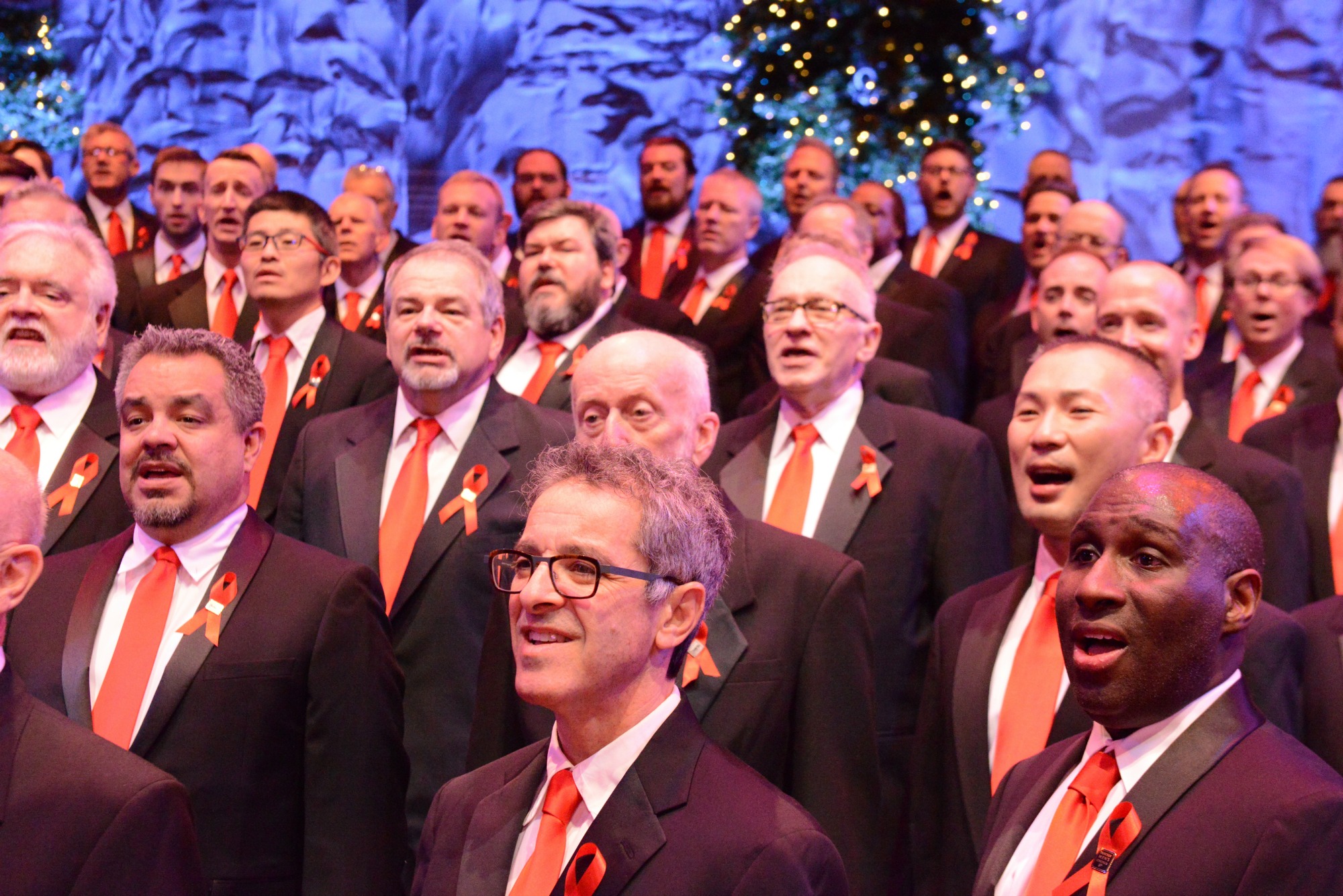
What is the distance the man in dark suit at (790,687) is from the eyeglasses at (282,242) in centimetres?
253

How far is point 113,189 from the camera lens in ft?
26.3

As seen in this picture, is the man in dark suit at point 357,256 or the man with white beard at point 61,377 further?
the man in dark suit at point 357,256

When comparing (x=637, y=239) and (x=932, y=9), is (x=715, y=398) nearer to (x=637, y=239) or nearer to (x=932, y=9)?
(x=637, y=239)

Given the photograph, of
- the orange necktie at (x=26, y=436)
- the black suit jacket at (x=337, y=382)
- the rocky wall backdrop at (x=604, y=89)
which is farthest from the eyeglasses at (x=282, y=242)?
the rocky wall backdrop at (x=604, y=89)

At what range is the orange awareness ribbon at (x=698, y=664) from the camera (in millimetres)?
3070

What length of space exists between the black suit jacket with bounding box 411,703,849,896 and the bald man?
376mm

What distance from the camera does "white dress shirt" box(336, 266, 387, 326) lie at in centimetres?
664

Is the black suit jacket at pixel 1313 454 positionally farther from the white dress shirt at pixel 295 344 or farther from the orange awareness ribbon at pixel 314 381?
the white dress shirt at pixel 295 344

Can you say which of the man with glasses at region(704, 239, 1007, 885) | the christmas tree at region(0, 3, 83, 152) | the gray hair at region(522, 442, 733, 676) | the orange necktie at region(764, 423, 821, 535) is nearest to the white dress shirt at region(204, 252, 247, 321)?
the man with glasses at region(704, 239, 1007, 885)

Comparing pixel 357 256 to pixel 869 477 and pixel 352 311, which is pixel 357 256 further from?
pixel 869 477

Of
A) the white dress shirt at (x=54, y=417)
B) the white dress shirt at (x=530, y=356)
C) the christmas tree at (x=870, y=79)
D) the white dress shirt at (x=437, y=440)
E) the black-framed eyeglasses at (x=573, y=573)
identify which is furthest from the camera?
the christmas tree at (x=870, y=79)

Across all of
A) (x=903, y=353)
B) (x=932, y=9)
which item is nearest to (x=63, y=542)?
(x=903, y=353)

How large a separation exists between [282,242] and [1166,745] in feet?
12.6

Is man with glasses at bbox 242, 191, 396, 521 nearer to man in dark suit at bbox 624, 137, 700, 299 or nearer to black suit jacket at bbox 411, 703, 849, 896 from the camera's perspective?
black suit jacket at bbox 411, 703, 849, 896
